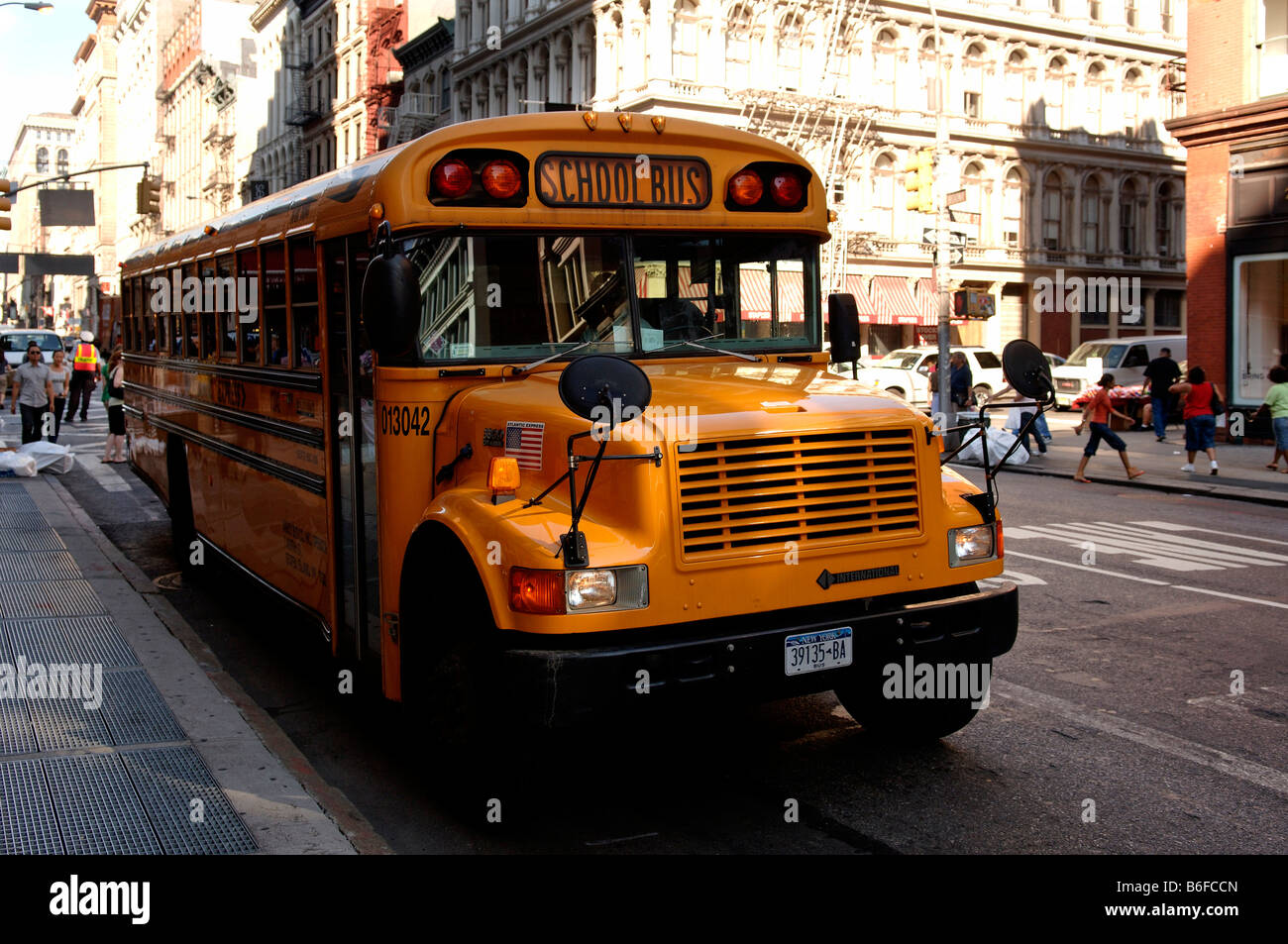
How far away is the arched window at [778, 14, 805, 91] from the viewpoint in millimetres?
44688

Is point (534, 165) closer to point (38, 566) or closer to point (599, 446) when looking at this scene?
point (599, 446)

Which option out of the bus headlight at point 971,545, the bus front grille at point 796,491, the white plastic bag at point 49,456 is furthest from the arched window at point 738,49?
the bus front grille at point 796,491

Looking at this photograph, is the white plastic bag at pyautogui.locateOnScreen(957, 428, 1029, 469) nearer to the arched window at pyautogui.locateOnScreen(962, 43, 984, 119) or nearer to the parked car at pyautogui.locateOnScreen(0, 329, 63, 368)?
the parked car at pyautogui.locateOnScreen(0, 329, 63, 368)

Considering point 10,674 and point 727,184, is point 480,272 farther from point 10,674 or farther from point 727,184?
point 10,674

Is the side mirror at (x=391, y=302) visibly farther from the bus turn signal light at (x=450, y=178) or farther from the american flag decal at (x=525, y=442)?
the american flag decal at (x=525, y=442)

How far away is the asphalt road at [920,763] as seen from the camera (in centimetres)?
487

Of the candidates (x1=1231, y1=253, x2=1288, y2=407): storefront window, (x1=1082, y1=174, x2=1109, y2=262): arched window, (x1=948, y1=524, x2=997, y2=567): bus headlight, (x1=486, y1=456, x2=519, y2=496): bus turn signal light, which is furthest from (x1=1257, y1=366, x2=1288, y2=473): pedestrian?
(x1=1082, y1=174, x2=1109, y2=262): arched window

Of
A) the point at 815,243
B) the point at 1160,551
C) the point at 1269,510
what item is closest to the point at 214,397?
the point at 815,243

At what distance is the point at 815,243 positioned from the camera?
6344 millimetres

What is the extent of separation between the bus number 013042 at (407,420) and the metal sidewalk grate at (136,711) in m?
1.74

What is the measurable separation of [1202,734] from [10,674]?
240 inches

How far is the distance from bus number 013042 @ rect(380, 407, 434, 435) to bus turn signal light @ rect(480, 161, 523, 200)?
99cm

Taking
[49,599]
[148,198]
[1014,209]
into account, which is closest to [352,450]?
[49,599]

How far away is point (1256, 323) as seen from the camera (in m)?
24.2
